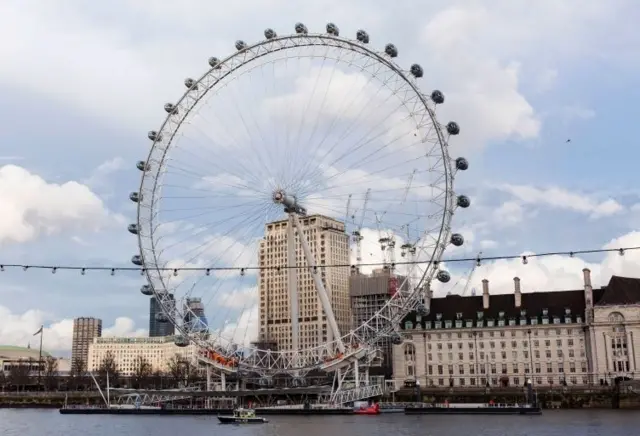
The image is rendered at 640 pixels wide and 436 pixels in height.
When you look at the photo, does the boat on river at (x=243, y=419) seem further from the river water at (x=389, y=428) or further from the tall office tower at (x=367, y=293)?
the tall office tower at (x=367, y=293)

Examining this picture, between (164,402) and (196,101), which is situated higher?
(196,101)

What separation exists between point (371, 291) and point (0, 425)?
89.3 m

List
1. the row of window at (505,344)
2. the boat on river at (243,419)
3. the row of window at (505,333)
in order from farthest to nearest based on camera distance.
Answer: the row of window at (505,333), the row of window at (505,344), the boat on river at (243,419)

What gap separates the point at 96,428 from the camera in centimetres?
7600

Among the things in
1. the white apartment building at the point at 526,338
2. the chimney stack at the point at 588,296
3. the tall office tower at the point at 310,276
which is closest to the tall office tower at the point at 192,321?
the white apartment building at the point at 526,338

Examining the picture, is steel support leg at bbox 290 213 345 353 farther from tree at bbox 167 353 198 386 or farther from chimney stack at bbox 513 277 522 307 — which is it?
tree at bbox 167 353 198 386

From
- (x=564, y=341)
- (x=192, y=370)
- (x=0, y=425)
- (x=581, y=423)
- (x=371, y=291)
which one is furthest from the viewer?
(x=192, y=370)

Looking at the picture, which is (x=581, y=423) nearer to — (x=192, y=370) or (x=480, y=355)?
(x=480, y=355)

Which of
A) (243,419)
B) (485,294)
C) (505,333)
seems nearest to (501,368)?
(505,333)

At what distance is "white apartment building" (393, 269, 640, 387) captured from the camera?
107938 mm

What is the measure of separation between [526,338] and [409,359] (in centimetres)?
1825

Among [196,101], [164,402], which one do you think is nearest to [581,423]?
[196,101]

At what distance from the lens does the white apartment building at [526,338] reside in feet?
354

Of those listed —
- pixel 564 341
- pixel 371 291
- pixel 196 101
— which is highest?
pixel 196 101
